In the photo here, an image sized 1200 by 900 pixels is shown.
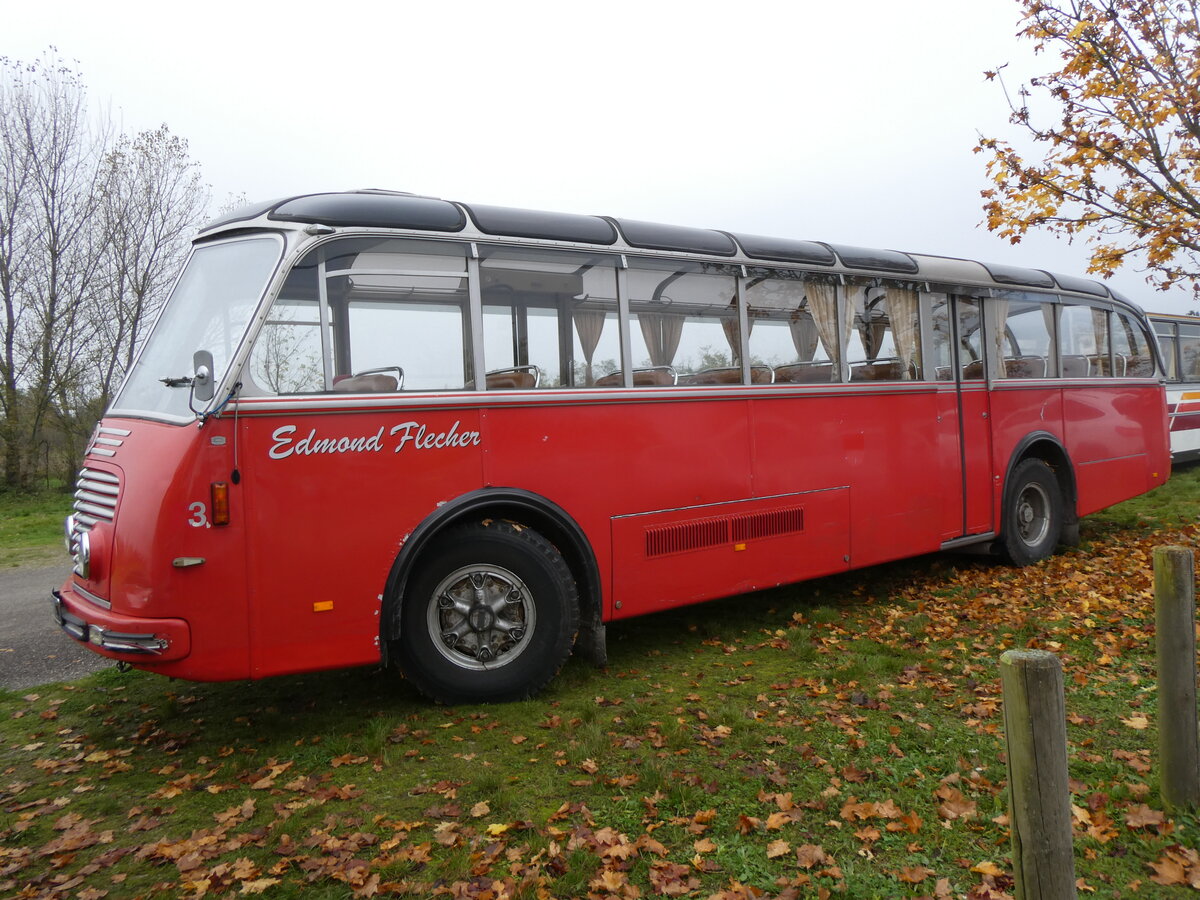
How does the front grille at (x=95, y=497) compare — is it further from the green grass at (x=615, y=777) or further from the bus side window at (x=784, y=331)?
the bus side window at (x=784, y=331)

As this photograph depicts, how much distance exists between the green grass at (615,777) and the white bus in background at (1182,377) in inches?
462

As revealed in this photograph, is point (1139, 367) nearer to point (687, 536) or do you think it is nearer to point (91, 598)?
point (687, 536)

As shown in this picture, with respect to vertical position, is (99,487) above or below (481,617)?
above

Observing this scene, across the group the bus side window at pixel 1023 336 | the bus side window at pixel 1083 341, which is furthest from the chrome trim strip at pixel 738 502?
the bus side window at pixel 1083 341

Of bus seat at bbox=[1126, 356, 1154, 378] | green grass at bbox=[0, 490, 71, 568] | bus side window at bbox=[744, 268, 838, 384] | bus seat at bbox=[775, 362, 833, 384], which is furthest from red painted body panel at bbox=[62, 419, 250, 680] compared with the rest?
bus seat at bbox=[1126, 356, 1154, 378]

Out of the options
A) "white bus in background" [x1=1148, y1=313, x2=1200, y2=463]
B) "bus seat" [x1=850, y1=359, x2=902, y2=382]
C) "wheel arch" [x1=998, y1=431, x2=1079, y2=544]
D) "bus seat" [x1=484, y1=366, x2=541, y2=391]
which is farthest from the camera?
"white bus in background" [x1=1148, y1=313, x2=1200, y2=463]

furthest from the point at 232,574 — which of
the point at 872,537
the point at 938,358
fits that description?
the point at 938,358

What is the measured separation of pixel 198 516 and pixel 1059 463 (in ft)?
27.0

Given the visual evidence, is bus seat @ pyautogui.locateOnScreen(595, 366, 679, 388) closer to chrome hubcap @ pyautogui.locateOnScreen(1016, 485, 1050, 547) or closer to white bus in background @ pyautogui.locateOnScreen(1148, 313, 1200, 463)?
chrome hubcap @ pyautogui.locateOnScreen(1016, 485, 1050, 547)

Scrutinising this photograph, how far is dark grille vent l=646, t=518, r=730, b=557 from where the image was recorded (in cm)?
577

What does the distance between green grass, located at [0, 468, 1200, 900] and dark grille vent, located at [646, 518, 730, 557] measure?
80 cm

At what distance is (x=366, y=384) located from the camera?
471 cm

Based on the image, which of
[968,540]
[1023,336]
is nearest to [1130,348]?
[1023,336]

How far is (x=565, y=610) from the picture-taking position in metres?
5.18
